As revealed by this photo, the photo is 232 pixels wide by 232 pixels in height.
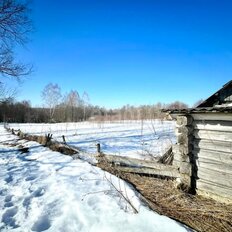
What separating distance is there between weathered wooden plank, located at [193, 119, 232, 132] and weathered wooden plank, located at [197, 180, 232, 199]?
3.78ft

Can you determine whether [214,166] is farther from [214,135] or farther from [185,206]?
[185,206]

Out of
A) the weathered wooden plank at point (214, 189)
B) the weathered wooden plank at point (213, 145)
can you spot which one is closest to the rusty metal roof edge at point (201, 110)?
the weathered wooden plank at point (213, 145)

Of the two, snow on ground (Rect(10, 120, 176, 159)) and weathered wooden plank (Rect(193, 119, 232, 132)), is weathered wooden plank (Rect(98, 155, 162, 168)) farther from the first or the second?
weathered wooden plank (Rect(193, 119, 232, 132))

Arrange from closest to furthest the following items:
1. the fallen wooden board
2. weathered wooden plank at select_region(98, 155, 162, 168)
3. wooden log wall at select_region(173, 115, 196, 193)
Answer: wooden log wall at select_region(173, 115, 196, 193) → the fallen wooden board → weathered wooden plank at select_region(98, 155, 162, 168)

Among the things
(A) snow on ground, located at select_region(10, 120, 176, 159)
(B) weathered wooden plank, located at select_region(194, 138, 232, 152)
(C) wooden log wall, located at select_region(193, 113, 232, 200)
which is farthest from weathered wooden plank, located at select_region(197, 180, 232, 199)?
(A) snow on ground, located at select_region(10, 120, 176, 159)

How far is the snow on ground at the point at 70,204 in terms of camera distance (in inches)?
142

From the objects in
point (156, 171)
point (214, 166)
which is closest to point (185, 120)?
point (214, 166)

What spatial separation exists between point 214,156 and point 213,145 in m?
0.23

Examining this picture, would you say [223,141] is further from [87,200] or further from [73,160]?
[73,160]

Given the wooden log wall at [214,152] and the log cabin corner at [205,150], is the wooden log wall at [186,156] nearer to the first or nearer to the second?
the log cabin corner at [205,150]

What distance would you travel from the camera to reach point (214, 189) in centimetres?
481

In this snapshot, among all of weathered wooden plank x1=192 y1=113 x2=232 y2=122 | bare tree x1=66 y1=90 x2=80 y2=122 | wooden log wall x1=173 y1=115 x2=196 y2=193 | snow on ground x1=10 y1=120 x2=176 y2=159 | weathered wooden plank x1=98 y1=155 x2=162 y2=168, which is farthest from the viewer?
bare tree x1=66 y1=90 x2=80 y2=122

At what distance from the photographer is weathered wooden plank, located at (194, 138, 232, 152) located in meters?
4.61

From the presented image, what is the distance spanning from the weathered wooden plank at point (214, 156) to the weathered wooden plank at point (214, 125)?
1.56 feet
